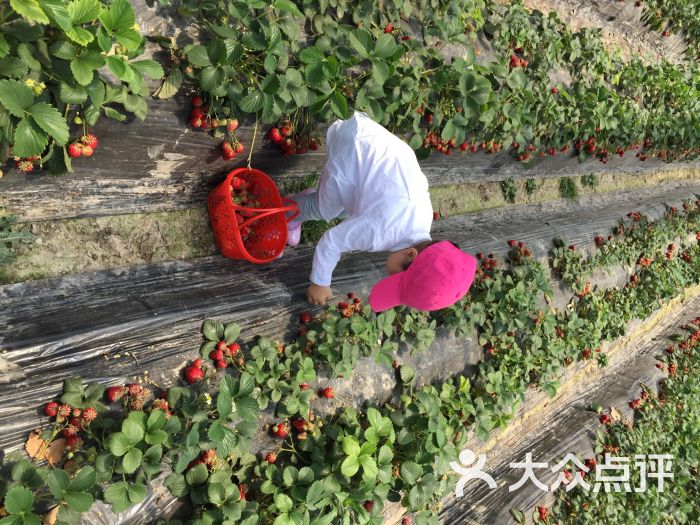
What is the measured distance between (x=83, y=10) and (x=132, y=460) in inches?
56.6

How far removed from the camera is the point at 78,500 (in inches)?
54.1

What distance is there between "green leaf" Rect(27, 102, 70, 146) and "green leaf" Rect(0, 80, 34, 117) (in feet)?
0.08

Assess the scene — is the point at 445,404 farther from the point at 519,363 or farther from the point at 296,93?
the point at 296,93

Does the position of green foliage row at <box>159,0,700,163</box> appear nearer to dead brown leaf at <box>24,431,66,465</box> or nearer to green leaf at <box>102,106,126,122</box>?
green leaf at <box>102,106,126,122</box>

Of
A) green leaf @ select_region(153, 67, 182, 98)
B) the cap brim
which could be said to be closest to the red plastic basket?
green leaf @ select_region(153, 67, 182, 98)

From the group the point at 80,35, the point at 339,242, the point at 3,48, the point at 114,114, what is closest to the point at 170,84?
the point at 114,114

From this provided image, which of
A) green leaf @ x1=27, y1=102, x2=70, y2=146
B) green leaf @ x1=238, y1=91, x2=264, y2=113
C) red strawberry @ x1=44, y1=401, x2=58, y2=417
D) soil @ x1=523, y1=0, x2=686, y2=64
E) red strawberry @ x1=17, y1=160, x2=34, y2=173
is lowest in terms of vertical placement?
red strawberry @ x1=44, y1=401, x2=58, y2=417

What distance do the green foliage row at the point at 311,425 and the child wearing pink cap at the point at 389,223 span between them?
49 centimetres

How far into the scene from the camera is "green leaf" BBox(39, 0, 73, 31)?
1.26 meters

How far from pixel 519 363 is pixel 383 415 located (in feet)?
4.42

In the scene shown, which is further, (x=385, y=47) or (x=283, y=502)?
(x=385, y=47)

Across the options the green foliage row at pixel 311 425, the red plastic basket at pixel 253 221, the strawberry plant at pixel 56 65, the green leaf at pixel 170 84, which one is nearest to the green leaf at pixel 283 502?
the green foliage row at pixel 311 425

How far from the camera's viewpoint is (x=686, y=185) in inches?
300

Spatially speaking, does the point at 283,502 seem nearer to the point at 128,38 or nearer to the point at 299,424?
the point at 299,424
